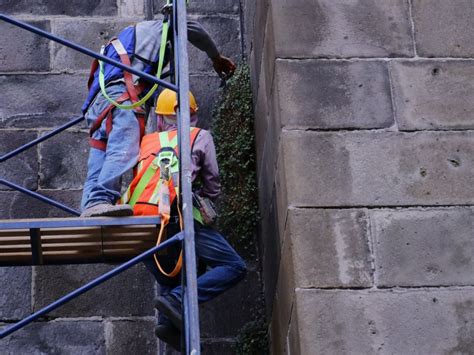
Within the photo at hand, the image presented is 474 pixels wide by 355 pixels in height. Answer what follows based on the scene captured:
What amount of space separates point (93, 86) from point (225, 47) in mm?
1717

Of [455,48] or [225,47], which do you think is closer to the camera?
[455,48]

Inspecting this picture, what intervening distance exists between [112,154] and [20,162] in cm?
157

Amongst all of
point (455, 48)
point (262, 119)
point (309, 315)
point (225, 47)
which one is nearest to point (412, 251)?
point (309, 315)

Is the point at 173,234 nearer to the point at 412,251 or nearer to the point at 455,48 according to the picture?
the point at 412,251

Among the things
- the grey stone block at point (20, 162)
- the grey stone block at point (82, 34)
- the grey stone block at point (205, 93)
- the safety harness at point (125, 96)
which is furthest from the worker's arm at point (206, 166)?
the grey stone block at point (82, 34)

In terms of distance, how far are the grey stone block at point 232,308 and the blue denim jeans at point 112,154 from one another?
124cm

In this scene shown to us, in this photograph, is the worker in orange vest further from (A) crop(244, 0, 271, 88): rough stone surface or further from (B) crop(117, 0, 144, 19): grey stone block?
(B) crop(117, 0, 144, 19): grey stone block

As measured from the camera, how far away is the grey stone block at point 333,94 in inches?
276

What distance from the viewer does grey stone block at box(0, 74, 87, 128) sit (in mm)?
8961

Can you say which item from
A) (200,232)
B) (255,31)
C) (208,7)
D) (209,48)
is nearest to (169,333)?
(200,232)

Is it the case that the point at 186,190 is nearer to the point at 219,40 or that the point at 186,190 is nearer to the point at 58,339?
the point at 58,339

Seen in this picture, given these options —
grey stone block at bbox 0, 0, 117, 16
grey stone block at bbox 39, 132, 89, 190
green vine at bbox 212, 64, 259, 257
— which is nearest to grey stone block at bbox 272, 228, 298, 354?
green vine at bbox 212, 64, 259, 257

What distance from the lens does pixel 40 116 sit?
8.98 m

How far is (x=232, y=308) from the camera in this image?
8234 mm
